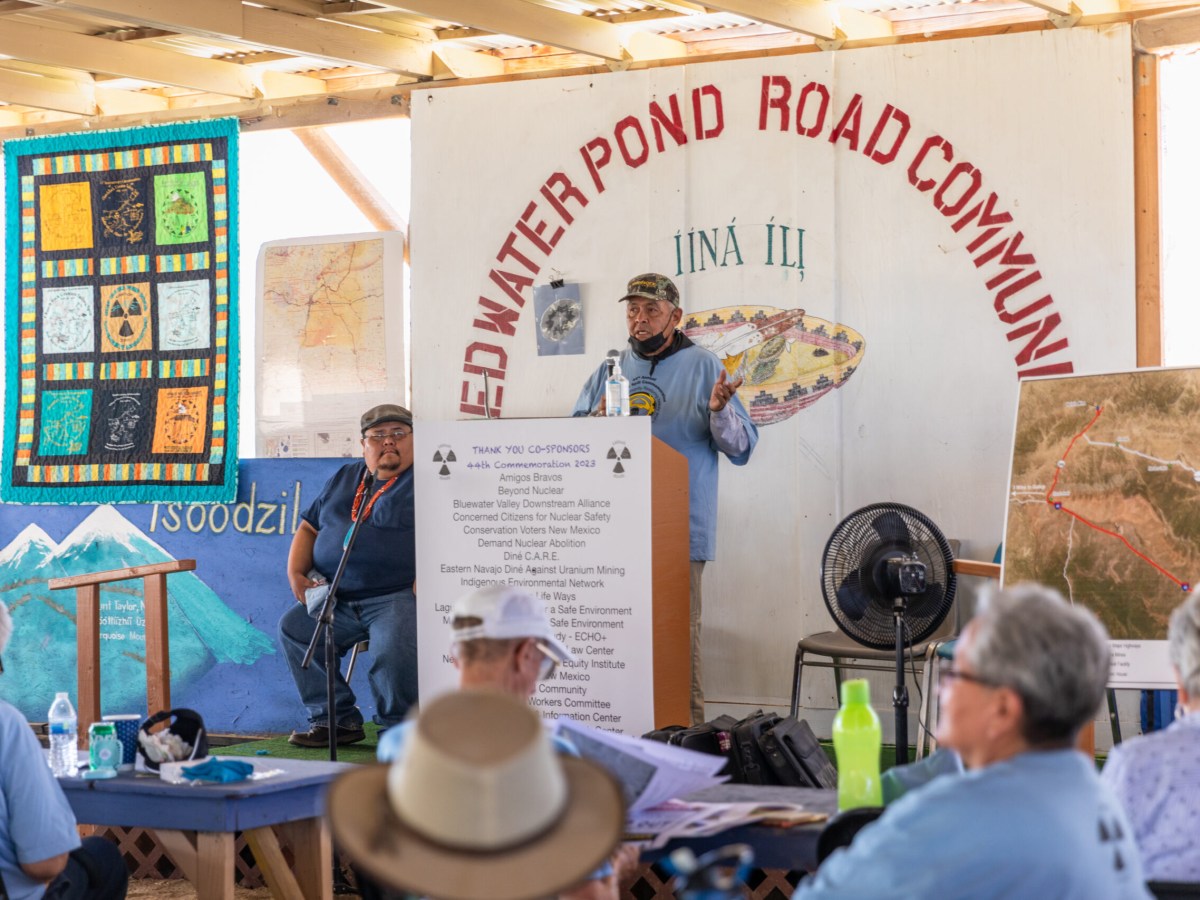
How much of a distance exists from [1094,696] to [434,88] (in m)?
5.67

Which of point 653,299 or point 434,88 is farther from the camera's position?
point 434,88

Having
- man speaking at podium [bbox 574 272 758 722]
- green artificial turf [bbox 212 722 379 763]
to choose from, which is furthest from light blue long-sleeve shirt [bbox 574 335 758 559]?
green artificial turf [bbox 212 722 379 763]

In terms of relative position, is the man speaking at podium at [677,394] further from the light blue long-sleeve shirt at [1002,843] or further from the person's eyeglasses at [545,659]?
the light blue long-sleeve shirt at [1002,843]

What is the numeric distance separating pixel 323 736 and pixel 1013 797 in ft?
16.3

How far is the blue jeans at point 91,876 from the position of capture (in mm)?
3342

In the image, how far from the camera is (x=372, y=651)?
20.4ft

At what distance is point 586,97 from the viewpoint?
670cm

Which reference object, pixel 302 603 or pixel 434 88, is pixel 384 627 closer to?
pixel 302 603

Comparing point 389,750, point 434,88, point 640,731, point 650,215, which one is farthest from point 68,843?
point 434,88

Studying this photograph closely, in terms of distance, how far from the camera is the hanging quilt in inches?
290

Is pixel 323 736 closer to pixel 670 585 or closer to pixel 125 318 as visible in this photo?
pixel 670 585

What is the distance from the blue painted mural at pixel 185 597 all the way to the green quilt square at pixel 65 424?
31 centimetres

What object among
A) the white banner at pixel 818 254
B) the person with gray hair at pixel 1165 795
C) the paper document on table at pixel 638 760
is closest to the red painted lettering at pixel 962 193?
the white banner at pixel 818 254

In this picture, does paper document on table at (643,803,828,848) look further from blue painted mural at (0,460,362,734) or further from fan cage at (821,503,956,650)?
blue painted mural at (0,460,362,734)
